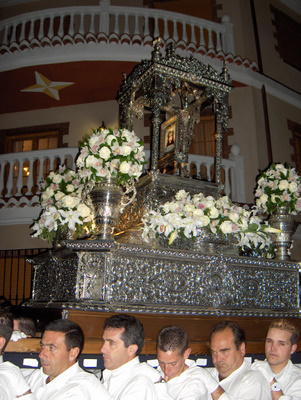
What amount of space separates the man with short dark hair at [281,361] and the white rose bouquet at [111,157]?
1775 millimetres

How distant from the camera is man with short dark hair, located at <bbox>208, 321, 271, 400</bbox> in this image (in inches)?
102

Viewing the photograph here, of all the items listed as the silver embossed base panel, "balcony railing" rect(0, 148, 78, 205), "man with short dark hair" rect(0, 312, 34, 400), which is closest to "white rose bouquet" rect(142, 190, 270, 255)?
the silver embossed base panel

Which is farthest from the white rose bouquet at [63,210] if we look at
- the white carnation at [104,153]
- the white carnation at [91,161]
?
the white carnation at [104,153]

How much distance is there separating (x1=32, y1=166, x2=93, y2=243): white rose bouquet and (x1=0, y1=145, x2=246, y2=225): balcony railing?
274 centimetres

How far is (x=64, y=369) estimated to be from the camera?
2.41 meters

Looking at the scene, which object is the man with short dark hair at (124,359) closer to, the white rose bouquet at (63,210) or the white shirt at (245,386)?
the white shirt at (245,386)

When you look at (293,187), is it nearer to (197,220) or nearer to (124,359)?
(197,220)

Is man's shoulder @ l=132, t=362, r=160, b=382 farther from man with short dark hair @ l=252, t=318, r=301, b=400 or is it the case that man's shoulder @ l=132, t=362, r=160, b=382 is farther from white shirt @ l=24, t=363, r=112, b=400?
man with short dark hair @ l=252, t=318, r=301, b=400

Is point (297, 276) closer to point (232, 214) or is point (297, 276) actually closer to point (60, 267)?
point (232, 214)

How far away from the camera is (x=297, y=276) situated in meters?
4.34

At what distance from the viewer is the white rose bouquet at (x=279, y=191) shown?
190 inches

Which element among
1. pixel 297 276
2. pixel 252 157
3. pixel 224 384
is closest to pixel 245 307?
pixel 297 276

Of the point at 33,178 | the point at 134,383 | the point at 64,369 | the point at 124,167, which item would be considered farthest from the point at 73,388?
the point at 33,178

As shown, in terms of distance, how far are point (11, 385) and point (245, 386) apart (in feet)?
4.57
